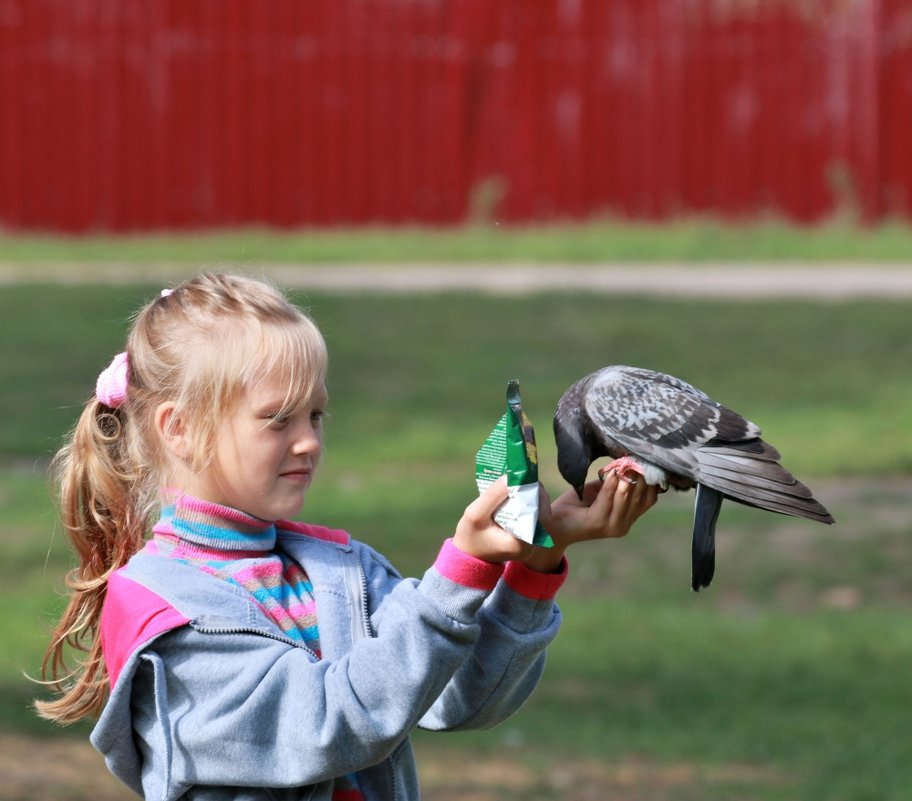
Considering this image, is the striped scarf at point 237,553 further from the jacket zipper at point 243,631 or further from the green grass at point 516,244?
the green grass at point 516,244

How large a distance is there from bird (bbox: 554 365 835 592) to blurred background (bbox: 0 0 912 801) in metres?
3.53

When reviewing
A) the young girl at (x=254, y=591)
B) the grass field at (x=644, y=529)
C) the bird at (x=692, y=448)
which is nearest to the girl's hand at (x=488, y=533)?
the young girl at (x=254, y=591)

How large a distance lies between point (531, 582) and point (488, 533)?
0.23 meters

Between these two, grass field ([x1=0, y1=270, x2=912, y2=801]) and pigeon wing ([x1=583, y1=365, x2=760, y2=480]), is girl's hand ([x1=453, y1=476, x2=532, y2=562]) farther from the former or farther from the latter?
grass field ([x1=0, y1=270, x2=912, y2=801])

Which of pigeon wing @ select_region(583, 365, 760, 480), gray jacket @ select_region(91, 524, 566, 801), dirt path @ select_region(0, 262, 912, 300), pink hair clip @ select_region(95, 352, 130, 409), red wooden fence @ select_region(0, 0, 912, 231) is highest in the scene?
red wooden fence @ select_region(0, 0, 912, 231)

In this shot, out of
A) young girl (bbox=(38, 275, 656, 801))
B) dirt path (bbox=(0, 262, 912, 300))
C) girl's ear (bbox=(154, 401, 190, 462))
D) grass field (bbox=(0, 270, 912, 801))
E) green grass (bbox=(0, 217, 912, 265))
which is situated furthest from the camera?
green grass (bbox=(0, 217, 912, 265))

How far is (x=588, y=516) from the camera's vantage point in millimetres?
2520

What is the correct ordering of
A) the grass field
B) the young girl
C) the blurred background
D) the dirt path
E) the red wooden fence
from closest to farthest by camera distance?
the young girl < the grass field < the blurred background < the dirt path < the red wooden fence

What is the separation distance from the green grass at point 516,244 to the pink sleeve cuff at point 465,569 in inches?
510

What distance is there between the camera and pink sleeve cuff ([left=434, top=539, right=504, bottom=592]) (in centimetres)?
238

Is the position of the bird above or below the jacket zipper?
above

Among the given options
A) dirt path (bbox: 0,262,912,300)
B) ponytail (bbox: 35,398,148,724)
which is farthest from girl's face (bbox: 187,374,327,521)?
dirt path (bbox: 0,262,912,300)

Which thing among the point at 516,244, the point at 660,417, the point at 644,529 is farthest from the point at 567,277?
the point at 660,417

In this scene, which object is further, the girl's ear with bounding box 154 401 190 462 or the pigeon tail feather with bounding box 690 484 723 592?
the pigeon tail feather with bounding box 690 484 723 592
